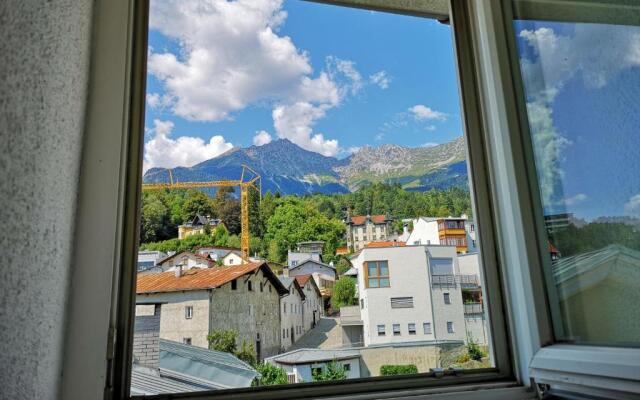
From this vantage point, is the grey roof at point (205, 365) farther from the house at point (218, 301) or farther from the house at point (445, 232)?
the house at point (445, 232)

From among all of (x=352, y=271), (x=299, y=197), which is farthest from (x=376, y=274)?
(x=299, y=197)

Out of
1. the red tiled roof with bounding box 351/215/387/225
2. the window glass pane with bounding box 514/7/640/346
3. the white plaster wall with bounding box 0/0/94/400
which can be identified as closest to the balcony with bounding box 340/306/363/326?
the red tiled roof with bounding box 351/215/387/225

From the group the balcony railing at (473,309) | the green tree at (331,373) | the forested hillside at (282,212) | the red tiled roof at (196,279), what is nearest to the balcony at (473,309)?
the balcony railing at (473,309)

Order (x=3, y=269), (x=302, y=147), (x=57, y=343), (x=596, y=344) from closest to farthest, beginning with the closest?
(x=3, y=269)
(x=57, y=343)
(x=596, y=344)
(x=302, y=147)

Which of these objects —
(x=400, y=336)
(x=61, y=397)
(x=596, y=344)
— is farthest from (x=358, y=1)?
(x=61, y=397)

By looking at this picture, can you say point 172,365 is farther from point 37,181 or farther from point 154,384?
point 37,181

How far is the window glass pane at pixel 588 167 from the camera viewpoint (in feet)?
2.55

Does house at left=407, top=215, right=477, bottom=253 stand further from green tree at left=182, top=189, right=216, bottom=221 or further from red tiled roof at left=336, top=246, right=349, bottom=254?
green tree at left=182, top=189, right=216, bottom=221

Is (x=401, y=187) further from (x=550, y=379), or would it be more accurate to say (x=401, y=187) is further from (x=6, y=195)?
(x=6, y=195)

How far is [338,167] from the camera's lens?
1.14m

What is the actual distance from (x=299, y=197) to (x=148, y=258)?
1.25 ft

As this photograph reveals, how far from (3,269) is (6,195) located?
9 centimetres

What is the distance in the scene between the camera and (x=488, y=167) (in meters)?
1.05

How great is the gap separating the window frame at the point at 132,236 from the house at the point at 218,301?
7cm
